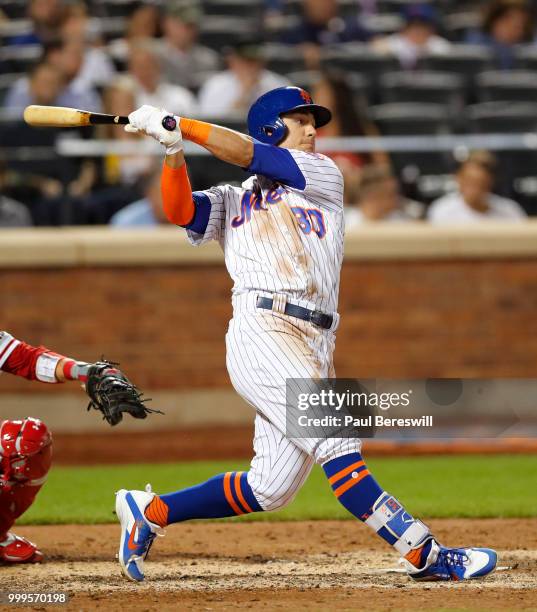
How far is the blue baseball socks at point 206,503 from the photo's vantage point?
457 centimetres

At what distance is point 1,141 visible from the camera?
29.6 ft

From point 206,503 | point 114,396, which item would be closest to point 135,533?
point 206,503

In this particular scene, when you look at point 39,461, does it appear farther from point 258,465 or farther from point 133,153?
point 133,153

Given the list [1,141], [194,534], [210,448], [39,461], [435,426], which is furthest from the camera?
[1,141]

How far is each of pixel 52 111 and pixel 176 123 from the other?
0.62 m

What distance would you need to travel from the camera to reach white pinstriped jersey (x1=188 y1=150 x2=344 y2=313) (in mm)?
4438

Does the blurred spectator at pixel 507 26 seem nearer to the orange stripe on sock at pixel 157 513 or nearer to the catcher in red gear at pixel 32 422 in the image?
the catcher in red gear at pixel 32 422

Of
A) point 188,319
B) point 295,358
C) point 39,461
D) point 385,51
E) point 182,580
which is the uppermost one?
point 385,51

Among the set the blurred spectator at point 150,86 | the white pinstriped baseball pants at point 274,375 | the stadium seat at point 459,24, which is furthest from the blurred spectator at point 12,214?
the stadium seat at point 459,24

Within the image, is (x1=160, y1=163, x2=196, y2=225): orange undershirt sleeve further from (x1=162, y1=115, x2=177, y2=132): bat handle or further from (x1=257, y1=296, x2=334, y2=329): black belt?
(x1=257, y1=296, x2=334, y2=329): black belt

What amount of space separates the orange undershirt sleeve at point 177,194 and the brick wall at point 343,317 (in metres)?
3.98

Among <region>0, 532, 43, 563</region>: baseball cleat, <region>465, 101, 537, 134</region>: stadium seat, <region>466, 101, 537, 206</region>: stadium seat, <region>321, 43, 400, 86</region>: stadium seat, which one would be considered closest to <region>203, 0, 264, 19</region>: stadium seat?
<region>321, 43, 400, 86</region>: stadium seat

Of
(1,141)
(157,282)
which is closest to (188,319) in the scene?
(157,282)

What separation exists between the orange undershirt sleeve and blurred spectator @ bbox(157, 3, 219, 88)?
19.7 ft
